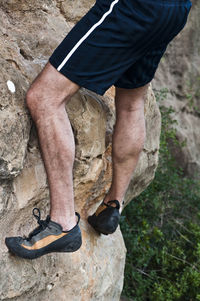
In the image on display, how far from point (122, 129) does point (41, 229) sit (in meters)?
0.91

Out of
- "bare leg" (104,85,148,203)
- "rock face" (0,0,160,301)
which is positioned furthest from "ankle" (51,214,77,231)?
"bare leg" (104,85,148,203)

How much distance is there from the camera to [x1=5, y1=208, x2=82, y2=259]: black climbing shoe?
7.00 feet

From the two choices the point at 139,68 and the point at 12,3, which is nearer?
the point at 139,68

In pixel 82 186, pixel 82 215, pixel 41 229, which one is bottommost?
pixel 82 215

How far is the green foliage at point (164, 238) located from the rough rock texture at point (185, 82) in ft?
2.82

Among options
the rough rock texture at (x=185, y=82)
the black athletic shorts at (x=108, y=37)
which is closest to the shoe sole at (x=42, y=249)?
the black athletic shorts at (x=108, y=37)

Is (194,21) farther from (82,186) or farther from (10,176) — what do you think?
(10,176)

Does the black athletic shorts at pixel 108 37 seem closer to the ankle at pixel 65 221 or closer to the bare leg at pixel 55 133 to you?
the bare leg at pixel 55 133

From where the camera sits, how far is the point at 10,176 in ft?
7.00

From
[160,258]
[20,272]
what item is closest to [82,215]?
[20,272]

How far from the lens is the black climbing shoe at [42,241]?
2.13 m

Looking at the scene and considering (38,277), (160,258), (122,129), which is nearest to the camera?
(38,277)

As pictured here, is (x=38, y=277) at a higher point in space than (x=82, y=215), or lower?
higher

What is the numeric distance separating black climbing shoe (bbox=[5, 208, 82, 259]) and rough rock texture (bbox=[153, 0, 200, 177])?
4.70 m
